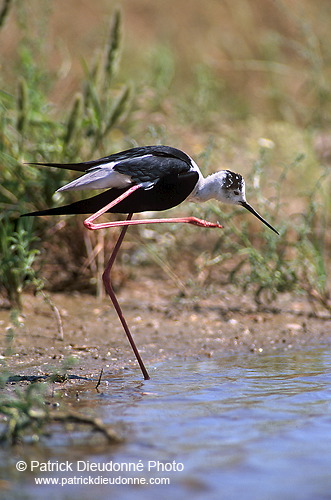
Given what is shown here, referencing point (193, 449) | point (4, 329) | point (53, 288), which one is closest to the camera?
point (193, 449)

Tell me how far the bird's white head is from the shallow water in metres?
0.87

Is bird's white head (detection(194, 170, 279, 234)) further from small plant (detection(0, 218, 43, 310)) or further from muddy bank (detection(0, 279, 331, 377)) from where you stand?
small plant (detection(0, 218, 43, 310))

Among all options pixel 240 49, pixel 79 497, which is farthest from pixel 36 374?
pixel 240 49

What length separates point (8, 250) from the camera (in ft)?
14.9

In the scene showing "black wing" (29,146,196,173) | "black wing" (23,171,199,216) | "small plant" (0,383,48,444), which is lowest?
"small plant" (0,383,48,444)

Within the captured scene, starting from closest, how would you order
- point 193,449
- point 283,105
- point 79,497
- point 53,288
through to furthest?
1. point 79,497
2. point 193,449
3. point 53,288
4. point 283,105

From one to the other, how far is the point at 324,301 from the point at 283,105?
3670 mm

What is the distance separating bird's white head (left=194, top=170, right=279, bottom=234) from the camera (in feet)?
13.3

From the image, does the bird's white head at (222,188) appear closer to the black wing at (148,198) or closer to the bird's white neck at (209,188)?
the bird's white neck at (209,188)

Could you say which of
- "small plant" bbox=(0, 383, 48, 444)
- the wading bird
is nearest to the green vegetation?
the wading bird

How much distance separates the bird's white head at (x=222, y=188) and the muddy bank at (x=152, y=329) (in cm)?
89

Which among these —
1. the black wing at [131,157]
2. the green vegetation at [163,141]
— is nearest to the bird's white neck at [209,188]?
the black wing at [131,157]

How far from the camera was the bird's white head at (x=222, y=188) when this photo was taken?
4.07 metres

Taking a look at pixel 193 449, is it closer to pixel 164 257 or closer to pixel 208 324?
pixel 208 324
